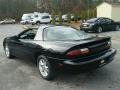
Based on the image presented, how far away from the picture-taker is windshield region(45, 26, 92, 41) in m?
6.12

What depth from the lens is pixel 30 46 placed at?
21.4 feet

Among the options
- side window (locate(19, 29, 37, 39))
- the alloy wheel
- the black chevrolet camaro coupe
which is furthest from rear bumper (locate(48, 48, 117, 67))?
side window (locate(19, 29, 37, 39))

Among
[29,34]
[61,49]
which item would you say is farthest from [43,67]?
[29,34]

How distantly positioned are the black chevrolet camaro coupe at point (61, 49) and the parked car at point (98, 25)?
12.7 metres

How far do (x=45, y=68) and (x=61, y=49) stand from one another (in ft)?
2.79

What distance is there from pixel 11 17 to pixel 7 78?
51199 millimetres

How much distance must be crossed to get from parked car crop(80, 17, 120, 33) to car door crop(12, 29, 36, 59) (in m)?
12.4

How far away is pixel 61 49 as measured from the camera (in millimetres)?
5430

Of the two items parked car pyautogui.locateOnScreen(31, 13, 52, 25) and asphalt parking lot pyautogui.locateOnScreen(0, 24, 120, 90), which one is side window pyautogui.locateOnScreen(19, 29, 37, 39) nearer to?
asphalt parking lot pyautogui.locateOnScreen(0, 24, 120, 90)

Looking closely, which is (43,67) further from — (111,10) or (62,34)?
(111,10)

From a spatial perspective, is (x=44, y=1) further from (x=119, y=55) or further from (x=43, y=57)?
(x=43, y=57)

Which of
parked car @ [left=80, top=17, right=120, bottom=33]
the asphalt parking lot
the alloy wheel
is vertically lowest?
parked car @ [left=80, top=17, right=120, bottom=33]

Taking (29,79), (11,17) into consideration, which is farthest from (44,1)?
(29,79)

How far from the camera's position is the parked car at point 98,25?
1931 centimetres
